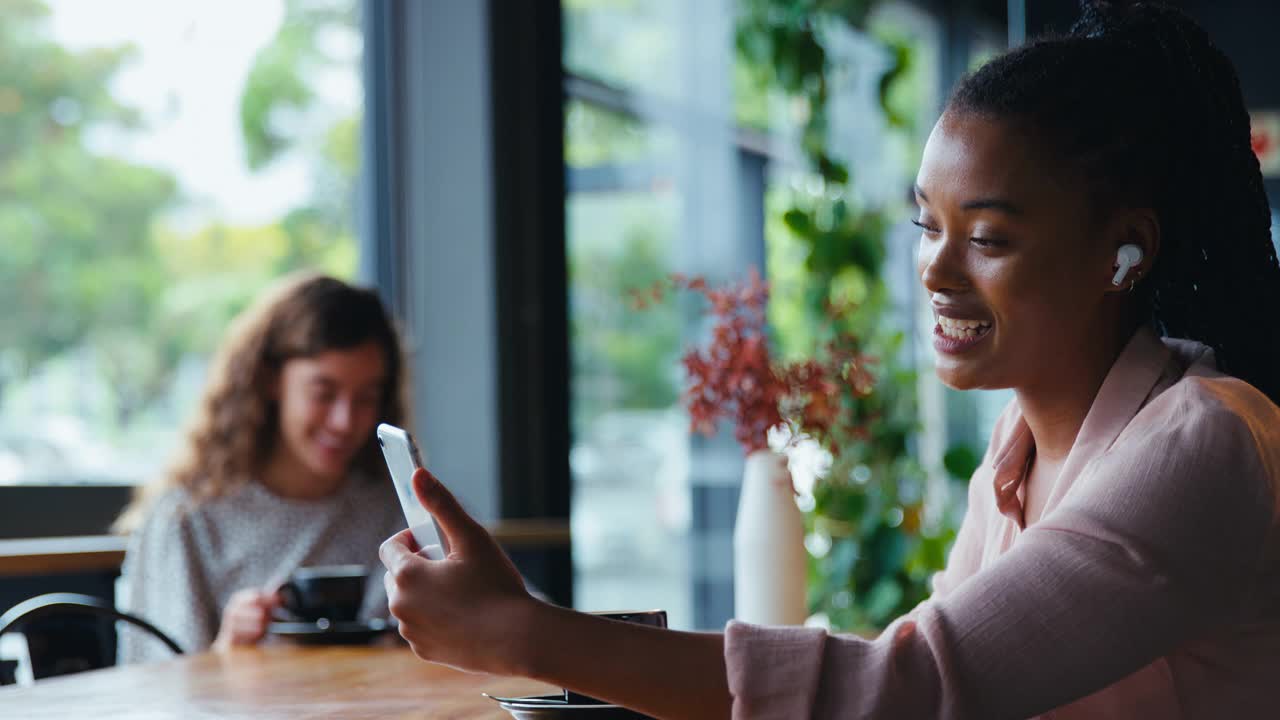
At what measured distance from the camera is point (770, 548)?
1.93 metres

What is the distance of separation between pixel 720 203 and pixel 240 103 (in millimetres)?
1597

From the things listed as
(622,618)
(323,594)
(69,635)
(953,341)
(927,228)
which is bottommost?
(69,635)

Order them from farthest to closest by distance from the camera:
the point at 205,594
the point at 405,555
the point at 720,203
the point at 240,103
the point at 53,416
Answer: the point at 720,203
the point at 240,103
the point at 53,416
the point at 205,594
the point at 405,555

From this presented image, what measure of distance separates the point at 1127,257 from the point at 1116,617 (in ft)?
1.26

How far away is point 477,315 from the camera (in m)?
3.63

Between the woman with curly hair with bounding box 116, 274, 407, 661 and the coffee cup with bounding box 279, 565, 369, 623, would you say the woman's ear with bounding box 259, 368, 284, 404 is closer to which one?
the woman with curly hair with bounding box 116, 274, 407, 661

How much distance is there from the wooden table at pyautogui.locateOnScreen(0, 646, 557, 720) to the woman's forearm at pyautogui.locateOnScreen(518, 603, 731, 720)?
0.37m

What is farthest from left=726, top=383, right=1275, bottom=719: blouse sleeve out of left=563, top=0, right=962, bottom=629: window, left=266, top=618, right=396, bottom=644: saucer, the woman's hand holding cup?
left=563, top=0, right=962, bottom=629: window

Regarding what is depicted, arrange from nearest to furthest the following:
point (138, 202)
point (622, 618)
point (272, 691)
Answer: point (622, 618), point (272, 691), point (138, 202)

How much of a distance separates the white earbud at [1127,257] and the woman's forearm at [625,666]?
525 millimetres

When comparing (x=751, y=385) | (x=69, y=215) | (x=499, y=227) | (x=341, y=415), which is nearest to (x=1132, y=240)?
(x=751, y=385)

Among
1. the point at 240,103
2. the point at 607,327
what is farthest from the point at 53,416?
the point at 607,327

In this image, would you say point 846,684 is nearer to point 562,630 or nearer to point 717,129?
point 562,630

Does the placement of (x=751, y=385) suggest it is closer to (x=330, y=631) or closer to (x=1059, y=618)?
(x=330, y=631)
